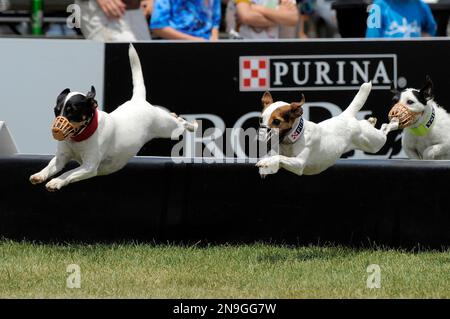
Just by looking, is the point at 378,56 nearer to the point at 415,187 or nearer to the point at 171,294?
the point at 415,187

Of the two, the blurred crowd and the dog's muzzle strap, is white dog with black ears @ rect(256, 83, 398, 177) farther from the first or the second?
the blurred crowd

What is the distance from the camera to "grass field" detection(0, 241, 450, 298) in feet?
25.7

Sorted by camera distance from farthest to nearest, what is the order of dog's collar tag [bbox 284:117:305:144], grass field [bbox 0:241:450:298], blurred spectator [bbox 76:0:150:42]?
1. blurred spectator [bbox 76:0:150:42]
2. dog's collar tag [bbox 284:117:305:144]
3. grass field [bbox 0:241:450:298]

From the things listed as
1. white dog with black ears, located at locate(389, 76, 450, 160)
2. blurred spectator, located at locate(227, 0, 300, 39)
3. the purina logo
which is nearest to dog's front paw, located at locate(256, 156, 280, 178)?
white dog with black ears, located at locate(389, 76, 450, 160)

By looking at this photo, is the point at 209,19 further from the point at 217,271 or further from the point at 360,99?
the point at 217,271

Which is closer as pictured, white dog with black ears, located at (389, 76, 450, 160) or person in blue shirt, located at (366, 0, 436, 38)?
white dog with black ears, located at (389, 76, 450, 160)

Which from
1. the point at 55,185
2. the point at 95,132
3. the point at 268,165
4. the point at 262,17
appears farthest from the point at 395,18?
the point at 55,185

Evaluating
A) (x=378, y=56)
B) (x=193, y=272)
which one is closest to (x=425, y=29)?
(x=378, y=56)

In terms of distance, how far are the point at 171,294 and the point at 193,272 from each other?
75 cm

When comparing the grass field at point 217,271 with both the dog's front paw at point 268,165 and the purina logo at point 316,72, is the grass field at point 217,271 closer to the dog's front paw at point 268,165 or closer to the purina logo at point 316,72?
the dog's front paw at point 268,165

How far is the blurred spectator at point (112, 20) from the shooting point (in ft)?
35.1

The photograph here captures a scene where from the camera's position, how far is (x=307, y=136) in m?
8.10

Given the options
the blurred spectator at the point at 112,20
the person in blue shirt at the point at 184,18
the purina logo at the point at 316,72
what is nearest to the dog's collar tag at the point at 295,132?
the purina logo at the point at 316,72

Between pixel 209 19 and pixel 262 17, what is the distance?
51cm
